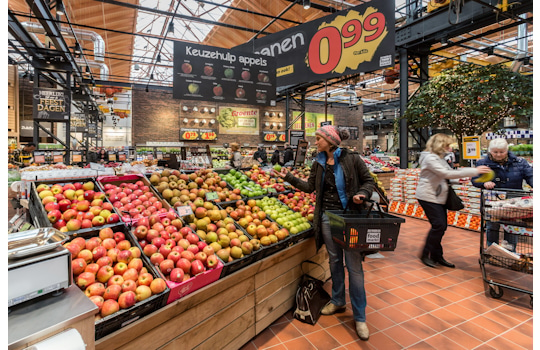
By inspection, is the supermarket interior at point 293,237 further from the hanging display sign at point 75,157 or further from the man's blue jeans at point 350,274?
the hanging display sign at point 75,157

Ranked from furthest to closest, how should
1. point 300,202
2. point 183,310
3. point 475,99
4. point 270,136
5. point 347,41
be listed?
point 270,136 < point 475,99 < point 347,41 < point 300,202 < point 183,310

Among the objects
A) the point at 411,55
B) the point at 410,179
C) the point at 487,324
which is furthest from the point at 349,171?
the point at 411,55

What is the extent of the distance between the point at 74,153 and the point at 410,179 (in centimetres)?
981

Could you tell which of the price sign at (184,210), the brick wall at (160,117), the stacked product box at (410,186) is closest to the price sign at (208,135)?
the brick wall at (160,117)

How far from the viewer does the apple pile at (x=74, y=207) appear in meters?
2.01

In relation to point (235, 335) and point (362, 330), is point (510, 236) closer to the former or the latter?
point (362, 330)

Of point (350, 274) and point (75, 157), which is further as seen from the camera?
point (75, 157)

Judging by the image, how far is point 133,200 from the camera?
2609mm

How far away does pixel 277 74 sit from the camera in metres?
5.78

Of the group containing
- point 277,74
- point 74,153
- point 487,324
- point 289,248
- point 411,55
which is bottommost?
point 487,324

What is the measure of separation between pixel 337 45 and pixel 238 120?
1354cm

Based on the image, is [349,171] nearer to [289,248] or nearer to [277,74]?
[289,248]

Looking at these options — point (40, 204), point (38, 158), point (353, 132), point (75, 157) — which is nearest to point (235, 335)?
point (40, 204)

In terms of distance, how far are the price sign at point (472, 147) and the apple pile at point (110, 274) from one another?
538 centimetres
